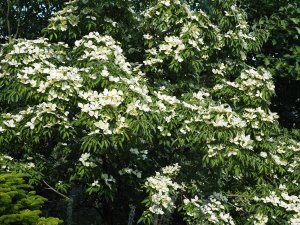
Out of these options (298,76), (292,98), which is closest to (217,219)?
(298,76)

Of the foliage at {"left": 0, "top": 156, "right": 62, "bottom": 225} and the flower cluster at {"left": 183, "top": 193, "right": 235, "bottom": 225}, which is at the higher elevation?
the flower cluster at {"left": 183, "top": 193, "right": 235, "bottom": 225}

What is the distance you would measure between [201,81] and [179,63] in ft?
3.33

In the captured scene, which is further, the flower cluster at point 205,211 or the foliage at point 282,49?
the foliage at point 282,49

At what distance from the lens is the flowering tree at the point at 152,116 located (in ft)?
14.2

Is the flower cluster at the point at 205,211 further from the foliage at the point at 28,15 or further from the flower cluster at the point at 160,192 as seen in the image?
the foliage at the point at 28,15

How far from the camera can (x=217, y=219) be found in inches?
192

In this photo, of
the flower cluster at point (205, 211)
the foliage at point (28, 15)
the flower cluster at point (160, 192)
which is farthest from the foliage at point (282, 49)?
the foliage at point (28, 15)

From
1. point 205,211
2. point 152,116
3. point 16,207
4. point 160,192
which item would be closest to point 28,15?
point 152,116

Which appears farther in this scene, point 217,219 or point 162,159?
point 162,159

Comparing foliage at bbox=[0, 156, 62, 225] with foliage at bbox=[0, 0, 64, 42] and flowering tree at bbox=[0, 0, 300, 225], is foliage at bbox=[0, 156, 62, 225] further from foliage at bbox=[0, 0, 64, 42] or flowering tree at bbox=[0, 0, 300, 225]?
foliage at bbox=[0, 0, 64, 42]

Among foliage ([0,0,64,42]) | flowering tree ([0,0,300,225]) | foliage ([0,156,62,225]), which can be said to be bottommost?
foliage ([0,156,62,225])

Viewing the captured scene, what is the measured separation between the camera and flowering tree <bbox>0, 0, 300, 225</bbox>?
4.33 meters

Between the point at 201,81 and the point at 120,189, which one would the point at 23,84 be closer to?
the point at 120,189

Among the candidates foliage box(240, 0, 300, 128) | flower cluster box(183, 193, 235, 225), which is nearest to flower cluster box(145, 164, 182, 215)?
flower cluster box(183, 193, 235, 225)
